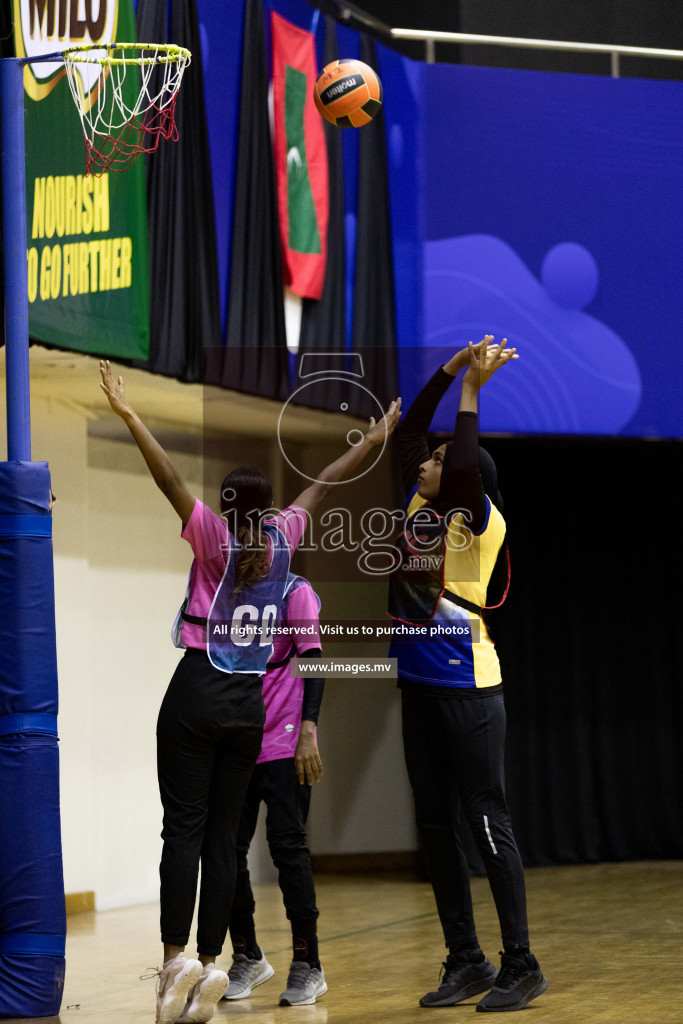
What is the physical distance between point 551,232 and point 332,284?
173 cm

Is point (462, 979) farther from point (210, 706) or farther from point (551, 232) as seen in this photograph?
point (551, 232)

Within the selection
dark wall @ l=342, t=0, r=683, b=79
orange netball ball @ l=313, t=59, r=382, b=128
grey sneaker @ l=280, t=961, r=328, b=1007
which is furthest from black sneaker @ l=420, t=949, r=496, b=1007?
dark wall @ l=342, t=0, r=683, b=79

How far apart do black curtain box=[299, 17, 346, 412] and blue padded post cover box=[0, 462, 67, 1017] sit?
360 centimetres

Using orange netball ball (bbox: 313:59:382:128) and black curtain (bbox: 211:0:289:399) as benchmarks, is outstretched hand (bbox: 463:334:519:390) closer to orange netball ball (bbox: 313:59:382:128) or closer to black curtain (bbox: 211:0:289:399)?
orange netball ball (bbox: 313:59:382:128)

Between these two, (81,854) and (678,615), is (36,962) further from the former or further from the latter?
(678,615)

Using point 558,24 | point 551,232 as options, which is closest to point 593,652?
point 551,232

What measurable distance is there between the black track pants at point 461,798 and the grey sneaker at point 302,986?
52 centimetres

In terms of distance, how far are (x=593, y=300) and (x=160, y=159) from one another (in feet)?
11.2

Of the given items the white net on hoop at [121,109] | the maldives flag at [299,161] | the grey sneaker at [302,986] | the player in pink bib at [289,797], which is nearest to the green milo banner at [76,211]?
the white net on hoop at [121,109]

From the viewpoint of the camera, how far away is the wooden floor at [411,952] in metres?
4.54

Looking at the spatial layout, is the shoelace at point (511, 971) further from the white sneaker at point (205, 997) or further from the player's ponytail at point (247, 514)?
the player's ponytail at point (247, 514)

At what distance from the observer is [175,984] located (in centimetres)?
413

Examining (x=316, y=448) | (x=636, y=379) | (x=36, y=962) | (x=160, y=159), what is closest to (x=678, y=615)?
(x=636, y=379)

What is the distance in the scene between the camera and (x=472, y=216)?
903cm
